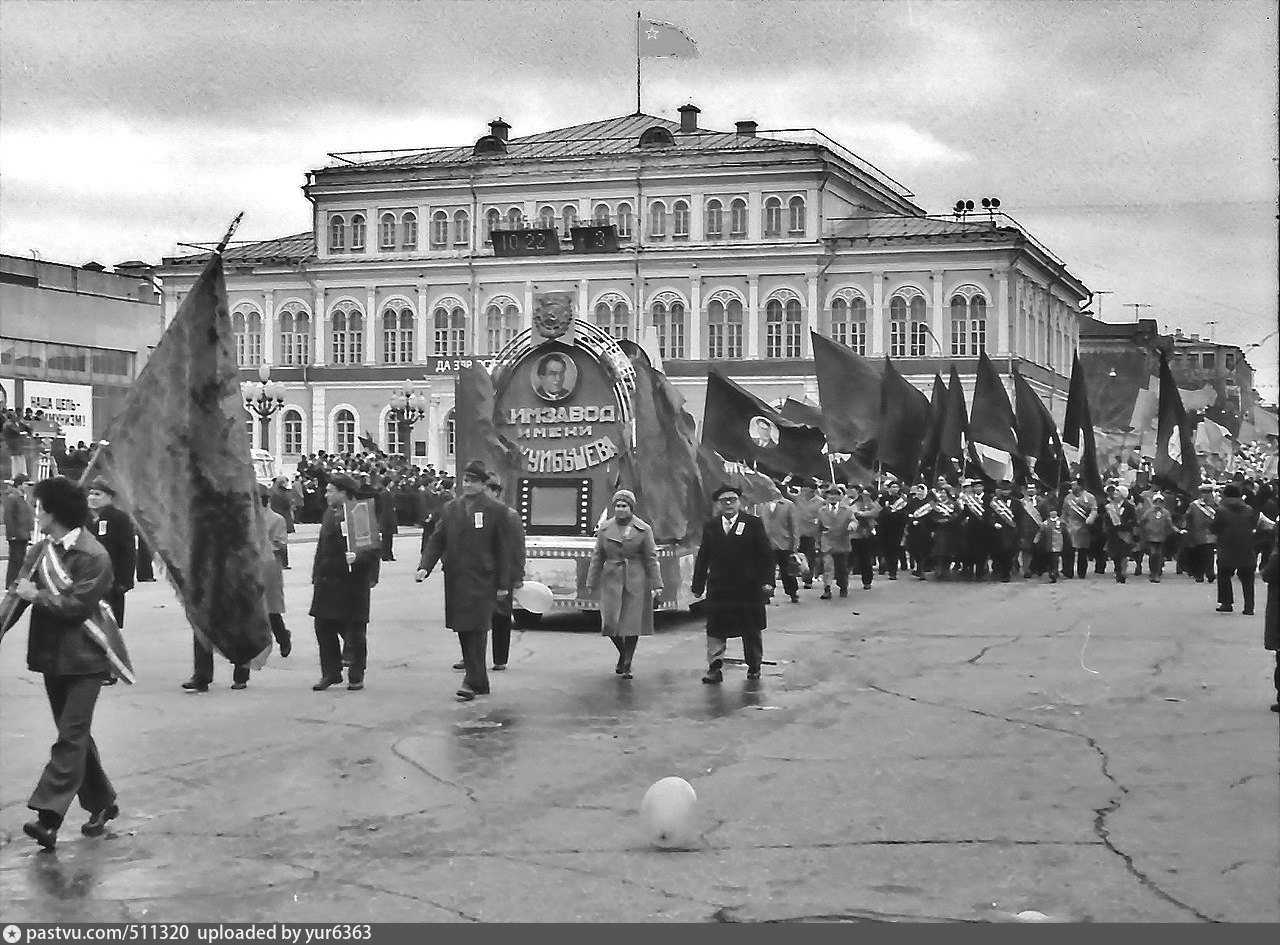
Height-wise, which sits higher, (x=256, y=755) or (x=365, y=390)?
(x=365, y=390)

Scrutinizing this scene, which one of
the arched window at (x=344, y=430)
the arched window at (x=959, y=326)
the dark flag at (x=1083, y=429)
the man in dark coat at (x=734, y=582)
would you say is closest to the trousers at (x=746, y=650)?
the man in dark coat at (x=734, y=582)

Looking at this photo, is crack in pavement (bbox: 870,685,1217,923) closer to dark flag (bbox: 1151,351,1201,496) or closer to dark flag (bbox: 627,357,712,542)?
dark flag (bbox: 627,357,712,542)

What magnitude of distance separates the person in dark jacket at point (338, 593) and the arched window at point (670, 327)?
50.2m

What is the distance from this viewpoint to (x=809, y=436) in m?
25.2

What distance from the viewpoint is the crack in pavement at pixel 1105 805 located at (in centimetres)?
621

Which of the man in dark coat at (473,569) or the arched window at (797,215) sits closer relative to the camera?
the man in dark coat at (473,569)

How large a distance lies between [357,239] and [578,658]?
53265 mm

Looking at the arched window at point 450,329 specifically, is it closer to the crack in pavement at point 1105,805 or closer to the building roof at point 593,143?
the building roof at point 593,143

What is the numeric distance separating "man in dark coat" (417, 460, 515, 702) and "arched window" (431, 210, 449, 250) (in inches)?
2063

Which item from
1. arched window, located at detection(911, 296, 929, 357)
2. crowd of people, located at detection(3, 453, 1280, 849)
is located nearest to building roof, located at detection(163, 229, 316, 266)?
arched window, located at detection(911, 296, 929, 357)

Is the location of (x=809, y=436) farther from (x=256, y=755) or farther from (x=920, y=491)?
(x=256, y=755)

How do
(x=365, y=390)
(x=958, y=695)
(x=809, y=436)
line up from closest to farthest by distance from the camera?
(x=958, y=695) → (x=809, y=436) → (x=365, y=390)

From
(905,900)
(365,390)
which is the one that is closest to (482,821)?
(905,900)

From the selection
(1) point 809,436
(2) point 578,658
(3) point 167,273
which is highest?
(3) point 167,273
